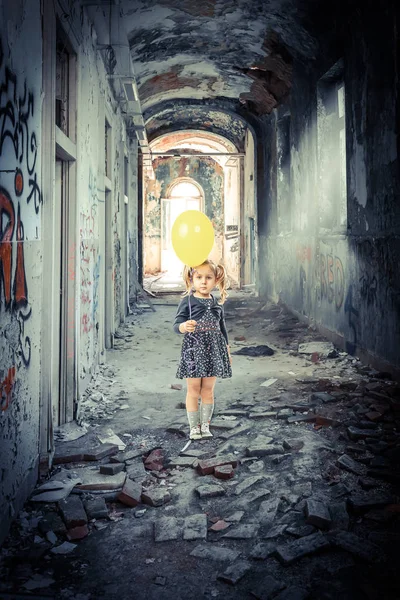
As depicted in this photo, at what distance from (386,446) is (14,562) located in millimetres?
2723

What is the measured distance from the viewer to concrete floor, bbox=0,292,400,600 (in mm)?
2447

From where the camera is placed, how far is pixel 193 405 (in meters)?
4.39

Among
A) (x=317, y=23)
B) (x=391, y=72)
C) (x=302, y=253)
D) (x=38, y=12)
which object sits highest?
(x=317, y=23)

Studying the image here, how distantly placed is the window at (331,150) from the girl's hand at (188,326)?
4.92 m

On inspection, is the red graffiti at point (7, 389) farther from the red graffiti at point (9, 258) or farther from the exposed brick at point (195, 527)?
the exposed brick at point (195, 527)

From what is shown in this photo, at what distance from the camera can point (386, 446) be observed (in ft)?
13.1

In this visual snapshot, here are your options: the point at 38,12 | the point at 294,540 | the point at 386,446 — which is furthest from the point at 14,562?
the point at 38,12

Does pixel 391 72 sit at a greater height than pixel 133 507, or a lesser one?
greater

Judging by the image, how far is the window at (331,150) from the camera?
8.31 metres

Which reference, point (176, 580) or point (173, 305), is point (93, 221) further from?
point (173, 305)

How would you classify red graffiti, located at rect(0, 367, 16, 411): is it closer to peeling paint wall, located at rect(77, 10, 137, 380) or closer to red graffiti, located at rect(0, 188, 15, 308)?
red graffiti, located at rect(0, 188, 15, 308)

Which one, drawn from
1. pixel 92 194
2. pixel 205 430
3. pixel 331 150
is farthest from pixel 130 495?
pixel 331 150

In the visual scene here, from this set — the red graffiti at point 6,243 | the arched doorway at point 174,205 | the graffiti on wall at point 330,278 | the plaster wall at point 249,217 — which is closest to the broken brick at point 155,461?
the red graffiti at point 6,243

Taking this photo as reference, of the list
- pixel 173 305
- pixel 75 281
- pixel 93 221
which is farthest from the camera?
pixel 173 305
